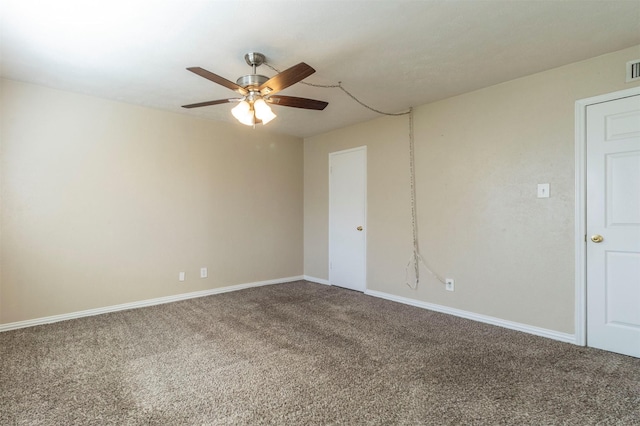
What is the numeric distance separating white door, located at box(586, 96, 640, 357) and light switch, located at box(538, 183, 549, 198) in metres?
0.29

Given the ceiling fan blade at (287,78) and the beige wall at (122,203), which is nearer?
the ceiling fan blade at (287,78)

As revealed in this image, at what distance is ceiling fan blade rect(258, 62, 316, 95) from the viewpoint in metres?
2.14

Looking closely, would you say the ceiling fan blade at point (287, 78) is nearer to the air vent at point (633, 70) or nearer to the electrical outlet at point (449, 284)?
the air vent at point (633, 70)

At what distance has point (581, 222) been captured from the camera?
9.08 ft

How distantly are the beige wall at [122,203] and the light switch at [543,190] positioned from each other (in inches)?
137

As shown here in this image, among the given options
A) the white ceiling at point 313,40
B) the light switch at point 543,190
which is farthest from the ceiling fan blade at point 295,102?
the light switch at point 543,190

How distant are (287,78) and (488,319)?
2965 millimetres

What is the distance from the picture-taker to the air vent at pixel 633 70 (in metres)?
2.51

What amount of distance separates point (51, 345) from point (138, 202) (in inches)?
66.6

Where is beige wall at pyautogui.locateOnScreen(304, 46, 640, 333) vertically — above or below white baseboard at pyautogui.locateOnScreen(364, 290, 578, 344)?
above

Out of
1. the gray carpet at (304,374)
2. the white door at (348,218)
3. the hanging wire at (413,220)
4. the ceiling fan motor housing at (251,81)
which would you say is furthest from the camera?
the white door at (348,218)

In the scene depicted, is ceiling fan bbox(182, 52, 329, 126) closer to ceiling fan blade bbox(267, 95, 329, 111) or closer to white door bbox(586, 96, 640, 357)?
ceiling fan blade bbox(267, 95, 329, 111)

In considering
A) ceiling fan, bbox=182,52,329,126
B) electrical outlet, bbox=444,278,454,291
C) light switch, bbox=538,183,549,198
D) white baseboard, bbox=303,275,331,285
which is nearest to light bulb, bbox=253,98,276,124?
ceiling fan, bbox=182,52,329,126

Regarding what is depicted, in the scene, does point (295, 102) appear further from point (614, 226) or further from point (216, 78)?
point (614, 226)
